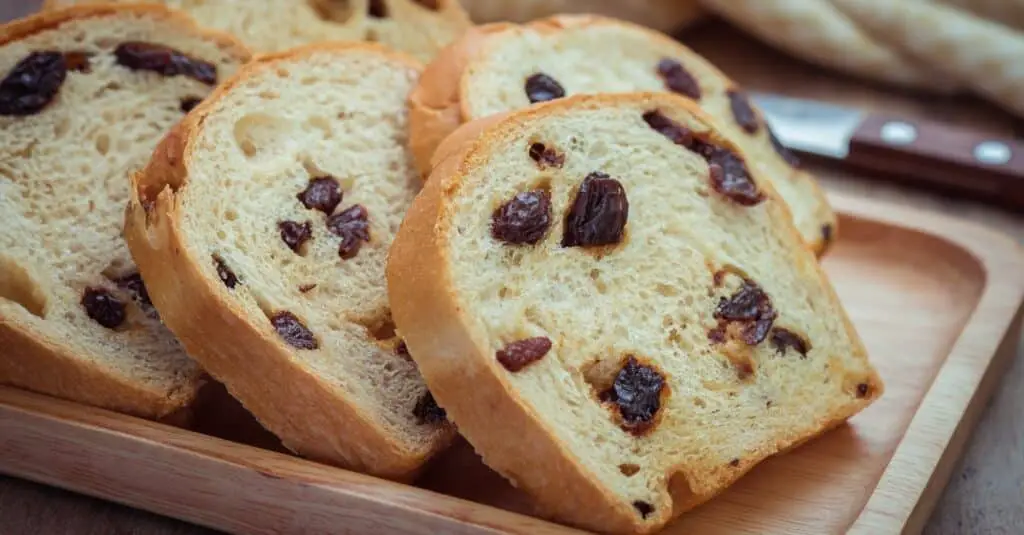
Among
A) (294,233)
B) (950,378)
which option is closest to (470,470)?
(294,233)

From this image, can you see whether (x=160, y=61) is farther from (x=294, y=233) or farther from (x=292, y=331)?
(x=292, y=331)

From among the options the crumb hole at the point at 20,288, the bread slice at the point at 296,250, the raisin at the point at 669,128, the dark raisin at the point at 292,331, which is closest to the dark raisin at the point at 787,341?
the raisin at the point at 669,128

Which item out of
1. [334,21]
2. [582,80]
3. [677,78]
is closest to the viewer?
[582,80]

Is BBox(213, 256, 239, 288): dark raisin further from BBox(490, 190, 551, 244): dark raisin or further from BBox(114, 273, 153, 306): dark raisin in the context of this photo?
BBox(490, 190, 551, 244): dark raisin

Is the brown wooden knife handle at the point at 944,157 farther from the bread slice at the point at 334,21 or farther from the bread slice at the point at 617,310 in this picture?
the bread slice at the point at 334,21

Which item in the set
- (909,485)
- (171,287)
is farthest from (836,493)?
(171,287)

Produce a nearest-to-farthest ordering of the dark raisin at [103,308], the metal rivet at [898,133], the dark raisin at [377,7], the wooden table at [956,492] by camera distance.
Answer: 1. the wooden table at [956,492]
2. the dark raisin at [103,308]
3. the dark raisin at [377,7]
4. the metal rivet at [898,133]

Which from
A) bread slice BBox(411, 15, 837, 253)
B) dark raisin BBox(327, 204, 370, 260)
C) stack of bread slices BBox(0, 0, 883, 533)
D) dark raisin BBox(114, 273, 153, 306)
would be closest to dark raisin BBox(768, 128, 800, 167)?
bread slice BBox(411, 15, 837, 253)
